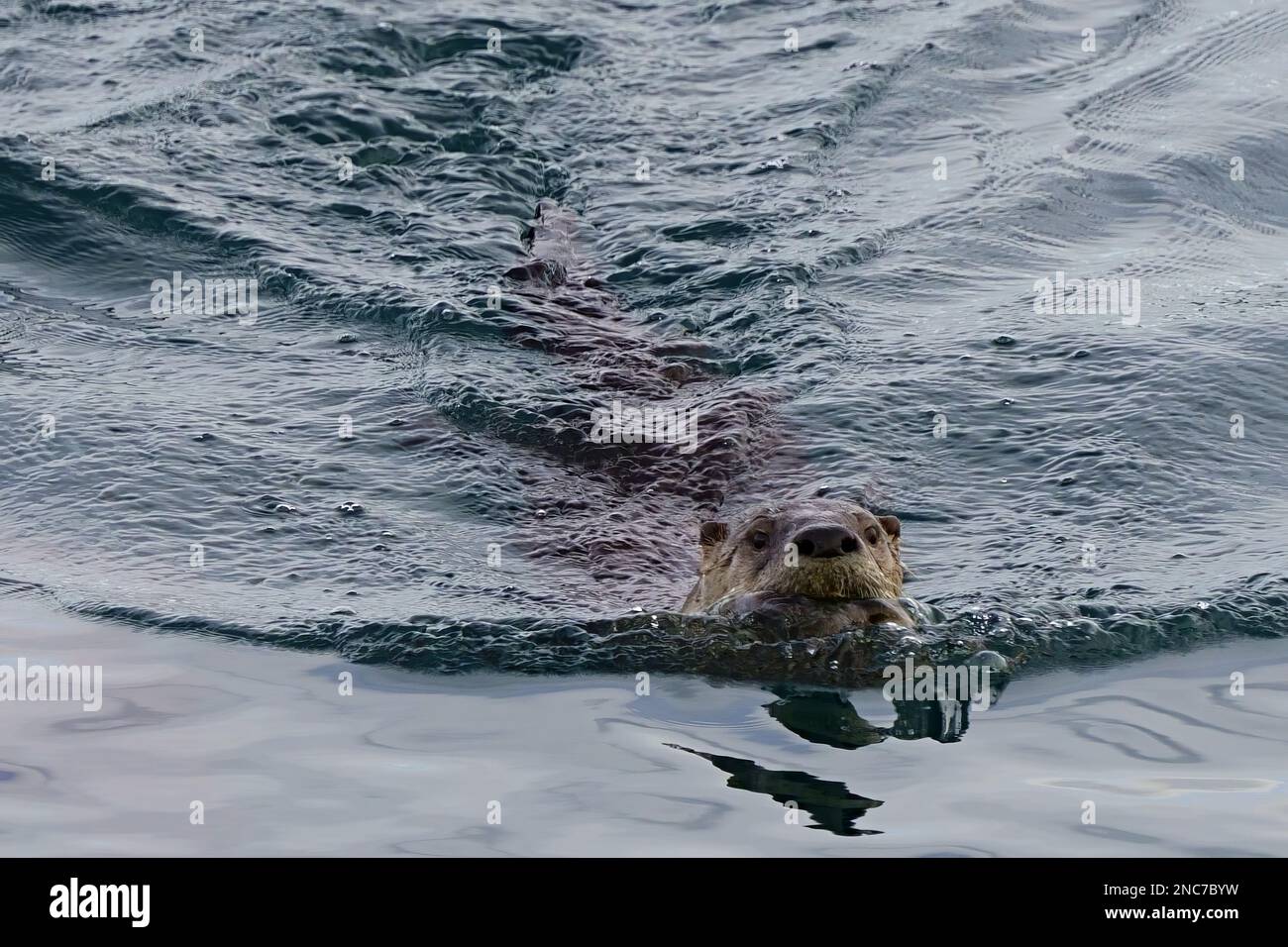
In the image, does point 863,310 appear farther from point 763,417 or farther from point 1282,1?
point 1282,1

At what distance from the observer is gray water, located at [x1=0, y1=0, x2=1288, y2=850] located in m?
8.06

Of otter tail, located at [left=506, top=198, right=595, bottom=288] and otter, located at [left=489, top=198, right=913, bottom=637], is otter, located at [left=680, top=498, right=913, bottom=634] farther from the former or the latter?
otter tail, located at [left=506, top=198, right=595, bottom=288]

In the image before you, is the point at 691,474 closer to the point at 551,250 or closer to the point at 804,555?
the point at 804,555

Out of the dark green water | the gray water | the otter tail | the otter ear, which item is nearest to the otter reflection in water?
the gray water

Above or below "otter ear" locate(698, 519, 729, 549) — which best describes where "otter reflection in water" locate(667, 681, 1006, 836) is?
below

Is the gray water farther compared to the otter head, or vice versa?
the gray water

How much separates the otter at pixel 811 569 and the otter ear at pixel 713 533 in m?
0.20

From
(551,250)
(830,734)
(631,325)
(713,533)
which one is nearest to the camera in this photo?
(830,734)

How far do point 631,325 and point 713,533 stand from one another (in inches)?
165

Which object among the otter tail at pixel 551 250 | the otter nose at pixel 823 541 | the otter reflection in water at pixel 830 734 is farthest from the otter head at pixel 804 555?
the otter tail at pixel 551 250

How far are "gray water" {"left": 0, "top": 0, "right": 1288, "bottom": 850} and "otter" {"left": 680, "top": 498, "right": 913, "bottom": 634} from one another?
0.21 m

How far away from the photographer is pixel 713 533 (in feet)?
25.1

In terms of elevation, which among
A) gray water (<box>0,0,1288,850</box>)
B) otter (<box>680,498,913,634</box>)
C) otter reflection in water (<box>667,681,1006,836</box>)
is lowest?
otter reflection in water (<box>667,681,1006,836</box>)

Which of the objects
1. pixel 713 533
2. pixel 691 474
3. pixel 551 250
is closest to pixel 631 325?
pixel 551 250
